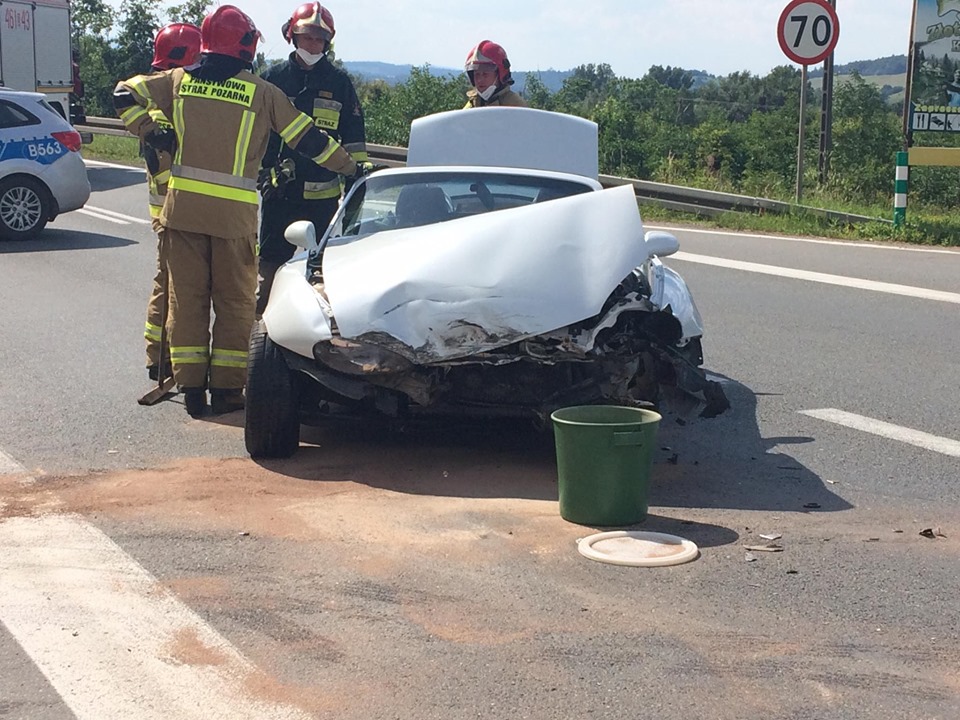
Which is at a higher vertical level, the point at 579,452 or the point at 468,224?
the point at 468,224

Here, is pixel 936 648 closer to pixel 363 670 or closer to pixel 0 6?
pixel 363 670

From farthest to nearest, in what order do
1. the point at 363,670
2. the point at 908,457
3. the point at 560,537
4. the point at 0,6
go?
the point at 0,6, the point at 908,457, the point at 560,537, the point at 363,670

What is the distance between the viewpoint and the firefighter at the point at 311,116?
8.55 meters

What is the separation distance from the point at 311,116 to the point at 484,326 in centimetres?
329

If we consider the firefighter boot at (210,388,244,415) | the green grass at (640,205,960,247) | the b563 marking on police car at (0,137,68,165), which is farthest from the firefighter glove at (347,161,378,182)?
the green grass at (640,205,960,247)

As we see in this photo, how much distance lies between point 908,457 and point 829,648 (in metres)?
2.69

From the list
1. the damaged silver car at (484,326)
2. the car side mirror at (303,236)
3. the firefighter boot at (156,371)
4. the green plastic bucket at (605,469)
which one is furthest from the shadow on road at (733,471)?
the firefighter boot at (156,371)

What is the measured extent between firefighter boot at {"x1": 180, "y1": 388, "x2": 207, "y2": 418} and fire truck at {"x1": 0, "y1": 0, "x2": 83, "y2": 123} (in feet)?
Answer: 61.1

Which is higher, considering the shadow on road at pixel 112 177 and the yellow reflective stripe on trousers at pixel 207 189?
the yellow reflective stripe on trousers at pixel 207 189

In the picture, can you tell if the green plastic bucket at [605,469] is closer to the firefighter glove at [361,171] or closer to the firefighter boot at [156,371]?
the firefighter glove at [361,171]

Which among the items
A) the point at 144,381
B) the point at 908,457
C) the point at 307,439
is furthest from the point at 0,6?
the point at 908,457

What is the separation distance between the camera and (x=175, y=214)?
7469 millimetres

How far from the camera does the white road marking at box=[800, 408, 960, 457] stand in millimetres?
6887

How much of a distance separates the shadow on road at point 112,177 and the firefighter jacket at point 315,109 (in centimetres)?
1416
